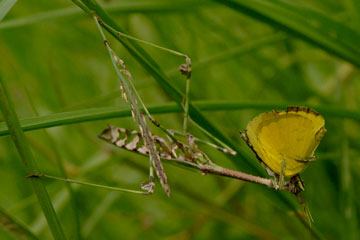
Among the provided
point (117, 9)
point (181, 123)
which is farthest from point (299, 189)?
point (181, 123)

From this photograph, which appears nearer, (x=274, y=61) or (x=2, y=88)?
(x=2, y=88)

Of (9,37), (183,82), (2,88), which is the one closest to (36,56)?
(9,37)

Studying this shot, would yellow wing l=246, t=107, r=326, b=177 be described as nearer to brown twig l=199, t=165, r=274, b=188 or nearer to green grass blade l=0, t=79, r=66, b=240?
brown twig l=199, t=165, r=274, b=188

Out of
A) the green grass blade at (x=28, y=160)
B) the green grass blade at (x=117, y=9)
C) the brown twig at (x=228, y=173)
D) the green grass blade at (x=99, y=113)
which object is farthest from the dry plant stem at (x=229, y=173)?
the green grass blade at (x=117, y=9)

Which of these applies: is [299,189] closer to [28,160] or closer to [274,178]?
[274,178]

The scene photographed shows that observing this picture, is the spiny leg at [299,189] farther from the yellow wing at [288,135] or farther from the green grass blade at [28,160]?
the green grass blade at [28,160]

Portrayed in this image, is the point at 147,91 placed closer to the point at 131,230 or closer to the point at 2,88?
the point at 131,230
